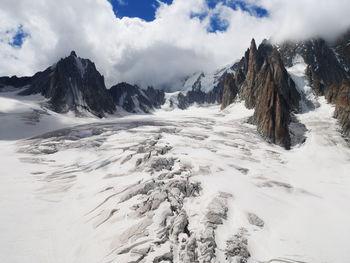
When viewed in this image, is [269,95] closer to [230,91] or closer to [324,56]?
[230,91]

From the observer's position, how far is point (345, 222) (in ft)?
132

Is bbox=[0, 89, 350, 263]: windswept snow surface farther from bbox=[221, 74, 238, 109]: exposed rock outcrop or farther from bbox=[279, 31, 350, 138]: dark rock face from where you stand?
bbox=[221, 74, 238, 109]: exposed rock outcrop

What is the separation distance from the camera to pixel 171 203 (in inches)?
1644

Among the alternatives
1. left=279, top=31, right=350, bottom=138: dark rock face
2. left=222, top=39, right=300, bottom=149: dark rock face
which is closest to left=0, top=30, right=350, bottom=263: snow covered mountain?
left=222, top=39, right=300, bottom=149: dark rock face

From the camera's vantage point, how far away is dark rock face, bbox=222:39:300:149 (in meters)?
98.5

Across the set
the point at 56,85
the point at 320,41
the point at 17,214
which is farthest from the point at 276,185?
the point at 56,85

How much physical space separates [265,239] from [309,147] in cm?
6180

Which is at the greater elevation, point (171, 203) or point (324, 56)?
point (324, 56)

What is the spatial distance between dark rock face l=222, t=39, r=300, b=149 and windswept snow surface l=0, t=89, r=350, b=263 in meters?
15.8

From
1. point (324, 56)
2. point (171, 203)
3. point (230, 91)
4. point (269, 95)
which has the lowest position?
point (171, 203)

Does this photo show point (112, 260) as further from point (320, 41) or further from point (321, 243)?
point (320, 41)

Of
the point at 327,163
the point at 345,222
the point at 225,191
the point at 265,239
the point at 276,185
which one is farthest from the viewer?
the point at 327,163

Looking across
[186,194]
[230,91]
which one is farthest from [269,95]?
[230,91]

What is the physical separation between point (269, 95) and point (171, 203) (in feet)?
249
